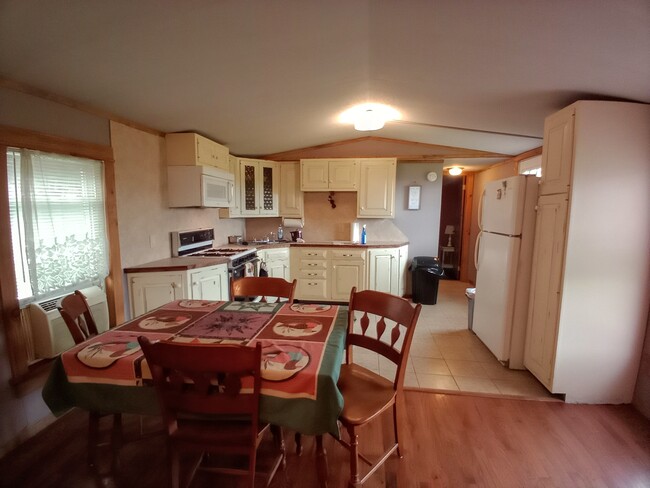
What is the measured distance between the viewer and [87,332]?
1.64 m

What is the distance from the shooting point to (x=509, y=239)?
8.18 ft

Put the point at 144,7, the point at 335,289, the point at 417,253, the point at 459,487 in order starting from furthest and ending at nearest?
the point at 417,253 → the point at 335,289 → the point at 459,487 → the point at 144,7

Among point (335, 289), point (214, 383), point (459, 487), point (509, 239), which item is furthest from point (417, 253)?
point (214, 383)

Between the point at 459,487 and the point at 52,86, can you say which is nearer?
the point at 459,487

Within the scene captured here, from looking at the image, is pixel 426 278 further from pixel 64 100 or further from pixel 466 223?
pixel 64 100

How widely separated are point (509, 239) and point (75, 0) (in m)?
3.02

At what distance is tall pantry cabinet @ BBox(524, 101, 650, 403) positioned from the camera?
1907mm

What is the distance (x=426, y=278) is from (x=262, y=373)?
11.9ft

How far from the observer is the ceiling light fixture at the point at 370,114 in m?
2.92

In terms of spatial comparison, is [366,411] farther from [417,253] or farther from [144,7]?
[417,253]

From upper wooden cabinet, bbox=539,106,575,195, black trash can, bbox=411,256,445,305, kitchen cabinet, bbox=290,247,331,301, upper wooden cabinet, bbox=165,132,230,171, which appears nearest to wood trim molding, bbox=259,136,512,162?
black trash can, bbox=411,256,445,305

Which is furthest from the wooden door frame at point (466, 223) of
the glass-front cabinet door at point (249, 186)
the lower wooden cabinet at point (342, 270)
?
the glass-front cabinet door at point (249, 186)

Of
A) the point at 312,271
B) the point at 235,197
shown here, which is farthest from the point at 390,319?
the point at 235,197

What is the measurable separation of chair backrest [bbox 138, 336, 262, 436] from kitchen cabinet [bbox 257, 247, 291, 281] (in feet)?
9.39
